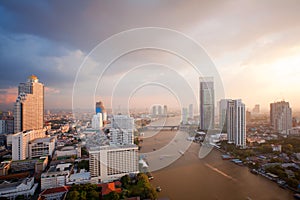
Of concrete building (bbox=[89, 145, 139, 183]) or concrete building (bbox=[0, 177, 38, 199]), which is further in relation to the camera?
concrete building (bbox=[89, 145, 139, 183])

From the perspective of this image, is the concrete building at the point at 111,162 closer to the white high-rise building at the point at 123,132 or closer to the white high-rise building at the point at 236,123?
the white high-rise building at the point at 123,132

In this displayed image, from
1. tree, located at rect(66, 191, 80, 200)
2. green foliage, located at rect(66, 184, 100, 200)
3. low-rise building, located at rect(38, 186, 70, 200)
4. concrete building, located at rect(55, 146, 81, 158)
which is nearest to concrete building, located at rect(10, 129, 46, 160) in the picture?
concrete building, located at rect(55, 146, 81, 158)

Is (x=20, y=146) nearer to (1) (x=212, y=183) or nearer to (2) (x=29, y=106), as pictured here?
(2) (x=29, y=106)

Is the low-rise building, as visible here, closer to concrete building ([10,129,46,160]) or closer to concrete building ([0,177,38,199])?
concrete building ([0,177,38,199])

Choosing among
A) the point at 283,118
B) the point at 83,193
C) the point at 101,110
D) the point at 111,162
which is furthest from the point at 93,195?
the point at 283,118

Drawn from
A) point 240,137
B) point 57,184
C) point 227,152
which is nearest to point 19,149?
point 57,184

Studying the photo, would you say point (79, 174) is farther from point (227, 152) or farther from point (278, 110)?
point (278, 110)
